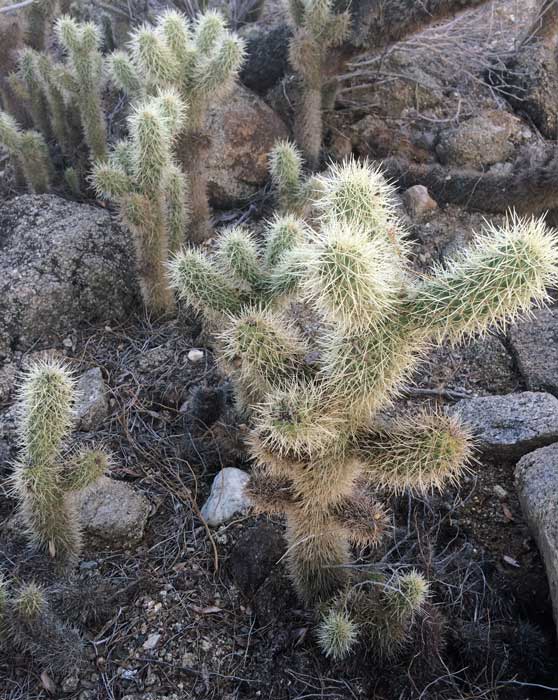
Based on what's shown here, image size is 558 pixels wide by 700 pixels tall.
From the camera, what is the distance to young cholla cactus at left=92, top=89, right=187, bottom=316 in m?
3.25

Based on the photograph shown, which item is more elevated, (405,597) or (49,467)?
(49,467)

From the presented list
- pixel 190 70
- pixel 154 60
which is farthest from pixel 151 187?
pixel 190 70

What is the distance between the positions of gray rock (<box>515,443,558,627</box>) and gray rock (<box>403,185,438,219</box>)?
207 cm

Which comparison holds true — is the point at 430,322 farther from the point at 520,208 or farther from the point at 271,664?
the point at 520,208

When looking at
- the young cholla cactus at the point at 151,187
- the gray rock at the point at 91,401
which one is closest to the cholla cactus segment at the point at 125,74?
the young cholla cactus at the point at 151,187

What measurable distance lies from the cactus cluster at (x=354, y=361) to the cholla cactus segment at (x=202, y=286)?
0.84 feet

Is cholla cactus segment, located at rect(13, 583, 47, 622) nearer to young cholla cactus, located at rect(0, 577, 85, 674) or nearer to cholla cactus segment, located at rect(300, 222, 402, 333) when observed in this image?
young cholla cactus, located at rect(0, 577, 85, 674)

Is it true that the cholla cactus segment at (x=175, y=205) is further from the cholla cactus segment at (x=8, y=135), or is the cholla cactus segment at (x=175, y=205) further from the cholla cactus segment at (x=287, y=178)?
the cholla cactus segment at (x=8, y=135)

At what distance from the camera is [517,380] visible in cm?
354

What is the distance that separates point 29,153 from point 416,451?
10.9ft

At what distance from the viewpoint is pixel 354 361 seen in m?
2.02

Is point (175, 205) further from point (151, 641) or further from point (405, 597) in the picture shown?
point (405, 597)

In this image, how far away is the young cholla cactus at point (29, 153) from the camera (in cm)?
405

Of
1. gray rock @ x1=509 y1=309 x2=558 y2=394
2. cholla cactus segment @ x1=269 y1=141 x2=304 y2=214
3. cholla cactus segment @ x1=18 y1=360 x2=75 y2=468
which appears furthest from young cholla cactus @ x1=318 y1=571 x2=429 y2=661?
cholla cactus segment @ x1=269 y1=141 x2=304 y2=214
